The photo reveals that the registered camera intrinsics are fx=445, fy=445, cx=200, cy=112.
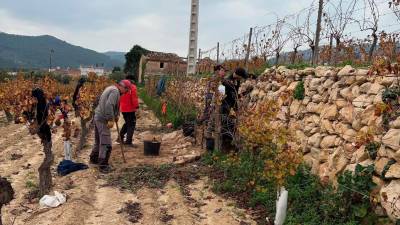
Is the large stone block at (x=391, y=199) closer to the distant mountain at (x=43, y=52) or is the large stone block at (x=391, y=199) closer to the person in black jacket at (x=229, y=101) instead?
the person in black jacket at (x=229, y=101)

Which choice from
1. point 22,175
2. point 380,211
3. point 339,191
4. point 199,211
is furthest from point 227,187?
point 22,175

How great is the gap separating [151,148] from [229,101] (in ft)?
6.43

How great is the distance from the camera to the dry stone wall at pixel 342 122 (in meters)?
4.42

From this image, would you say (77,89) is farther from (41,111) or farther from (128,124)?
(41,111)

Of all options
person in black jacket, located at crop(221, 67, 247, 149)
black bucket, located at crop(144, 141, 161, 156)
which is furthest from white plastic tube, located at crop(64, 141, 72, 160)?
person in black jacket, located at crop(221, 67, 247, 149)

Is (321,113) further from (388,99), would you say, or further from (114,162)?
(114,162)

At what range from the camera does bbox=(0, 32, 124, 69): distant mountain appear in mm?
147500

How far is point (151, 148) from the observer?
29.9 feet

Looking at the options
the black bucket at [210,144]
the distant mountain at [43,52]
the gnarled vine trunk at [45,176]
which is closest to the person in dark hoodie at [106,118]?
the gnarled vine trunk at [45,176]

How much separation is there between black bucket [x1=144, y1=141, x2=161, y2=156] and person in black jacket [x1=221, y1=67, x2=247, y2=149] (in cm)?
148

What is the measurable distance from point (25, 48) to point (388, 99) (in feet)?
572

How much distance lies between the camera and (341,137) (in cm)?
551

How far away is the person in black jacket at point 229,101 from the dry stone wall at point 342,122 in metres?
0.81

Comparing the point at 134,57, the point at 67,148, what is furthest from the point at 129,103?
the point at 134,57
